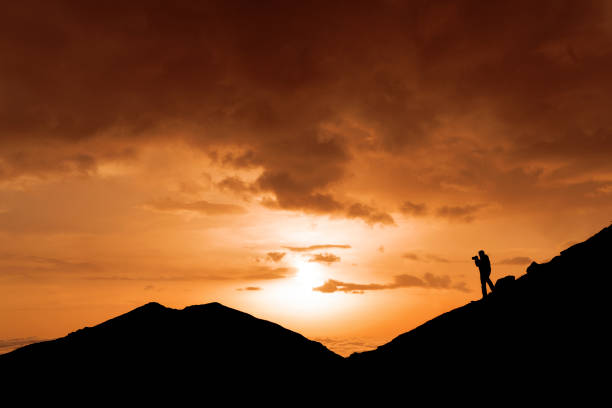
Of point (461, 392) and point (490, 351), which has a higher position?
point (490, 351)

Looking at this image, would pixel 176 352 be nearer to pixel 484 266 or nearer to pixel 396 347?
pixel 396 347

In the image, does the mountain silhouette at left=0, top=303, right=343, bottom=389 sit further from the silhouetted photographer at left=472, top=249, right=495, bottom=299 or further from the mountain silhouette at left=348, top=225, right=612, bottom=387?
the silhouetted photographer at left=472, top=249, right=495, bottom=299

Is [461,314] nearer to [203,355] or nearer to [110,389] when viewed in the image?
[203,355]

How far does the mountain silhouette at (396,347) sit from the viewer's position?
20109 millimetres

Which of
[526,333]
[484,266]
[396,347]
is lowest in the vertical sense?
[396,347]

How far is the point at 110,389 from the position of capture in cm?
3084

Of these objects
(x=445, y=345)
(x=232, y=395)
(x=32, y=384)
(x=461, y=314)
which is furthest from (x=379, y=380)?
(x=32, y=384)

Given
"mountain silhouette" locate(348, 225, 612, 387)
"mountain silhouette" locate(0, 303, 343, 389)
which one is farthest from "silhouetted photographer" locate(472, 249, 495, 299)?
"mountain silhouette" locate(0, 303, 343, 389)

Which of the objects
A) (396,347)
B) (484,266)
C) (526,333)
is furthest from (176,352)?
(526,333)

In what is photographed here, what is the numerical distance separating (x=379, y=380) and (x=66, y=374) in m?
22.0

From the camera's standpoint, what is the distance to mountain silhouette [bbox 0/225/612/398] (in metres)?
20.1

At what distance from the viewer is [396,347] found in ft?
98.8

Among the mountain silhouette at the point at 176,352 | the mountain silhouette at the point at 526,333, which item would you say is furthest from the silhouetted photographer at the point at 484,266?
the mountain silhouette at the point at 176,352

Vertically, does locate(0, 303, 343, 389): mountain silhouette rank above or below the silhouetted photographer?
below
